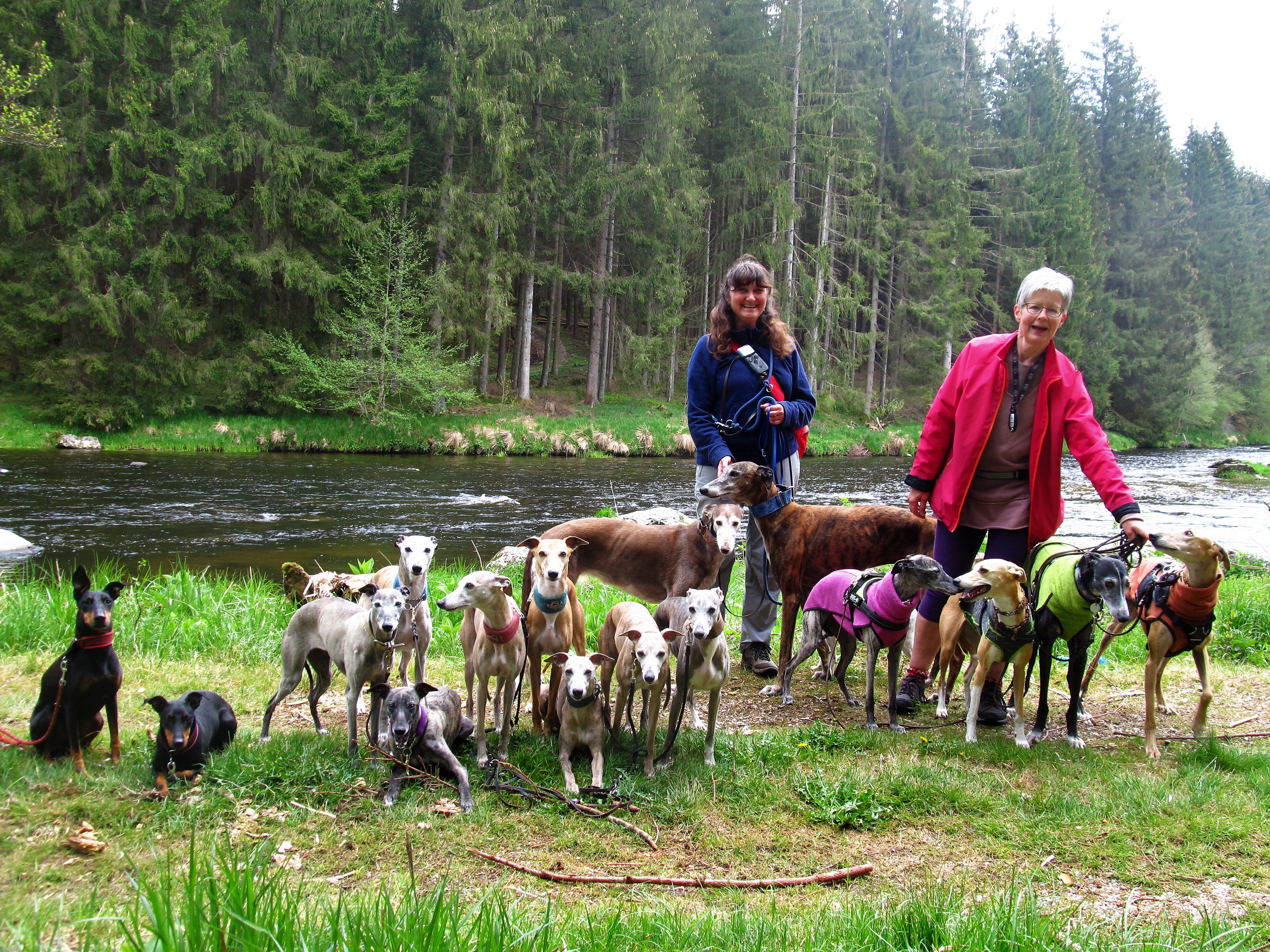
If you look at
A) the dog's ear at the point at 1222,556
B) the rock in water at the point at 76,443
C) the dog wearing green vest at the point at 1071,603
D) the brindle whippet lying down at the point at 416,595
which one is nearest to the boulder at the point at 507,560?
the brindle whippet lying down at the point at 416,595

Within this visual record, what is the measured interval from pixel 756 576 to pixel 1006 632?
2.12 meters

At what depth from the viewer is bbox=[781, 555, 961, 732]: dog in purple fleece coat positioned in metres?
4.62

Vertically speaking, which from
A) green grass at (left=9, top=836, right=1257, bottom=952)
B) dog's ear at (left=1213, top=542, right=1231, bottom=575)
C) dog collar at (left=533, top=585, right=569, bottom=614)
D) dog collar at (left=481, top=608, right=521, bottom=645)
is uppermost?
dog's ear at (left=1213, top=542, right=1231, bottom=575)

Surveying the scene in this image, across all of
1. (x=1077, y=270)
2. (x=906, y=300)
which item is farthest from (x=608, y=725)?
(x=1077, y=270)

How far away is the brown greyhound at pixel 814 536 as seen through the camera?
579cm

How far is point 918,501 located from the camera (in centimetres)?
527

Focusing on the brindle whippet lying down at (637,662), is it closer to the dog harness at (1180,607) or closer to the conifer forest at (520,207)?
the dog harness at (1180,607)

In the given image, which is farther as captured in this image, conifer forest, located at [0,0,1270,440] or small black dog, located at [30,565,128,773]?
conifer forest, located at [0,0,1270,440]

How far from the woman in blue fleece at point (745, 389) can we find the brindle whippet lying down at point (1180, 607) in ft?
8.09

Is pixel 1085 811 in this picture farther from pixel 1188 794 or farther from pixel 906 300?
pixel 906 300

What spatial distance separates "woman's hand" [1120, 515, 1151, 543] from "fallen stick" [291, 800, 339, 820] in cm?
447

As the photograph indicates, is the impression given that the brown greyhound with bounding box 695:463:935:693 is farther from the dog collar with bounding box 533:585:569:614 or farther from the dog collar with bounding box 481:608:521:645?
the dog collar with bounding box 481:608:521:645

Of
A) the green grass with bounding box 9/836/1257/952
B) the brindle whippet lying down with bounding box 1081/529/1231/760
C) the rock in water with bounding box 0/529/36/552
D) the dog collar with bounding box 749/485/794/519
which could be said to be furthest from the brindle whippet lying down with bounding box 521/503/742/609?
the rock in water with bounding box 0/529/36/552

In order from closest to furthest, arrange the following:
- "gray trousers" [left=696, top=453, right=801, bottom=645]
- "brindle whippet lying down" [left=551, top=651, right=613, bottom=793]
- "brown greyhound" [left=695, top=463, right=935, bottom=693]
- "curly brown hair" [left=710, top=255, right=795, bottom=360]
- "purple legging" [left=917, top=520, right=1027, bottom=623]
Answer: "brindle whippet lying down" [left=551, top=651, right=613, bottom=793] < "purple legging" [left=917, top=520, right=1027, bottom=623] < "curly brown hair" [left=710, top=255, right=795, bottom=360] < "brown greyhound" [left=695, top=463, right=935, bottom=693] < "gray trousers" [left=696, top=453, right=801, bottom=645]
